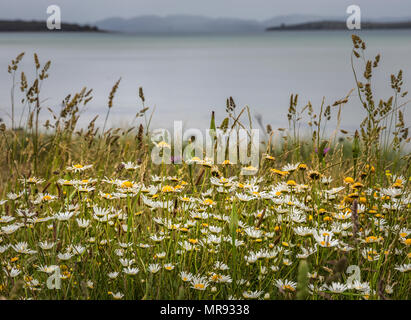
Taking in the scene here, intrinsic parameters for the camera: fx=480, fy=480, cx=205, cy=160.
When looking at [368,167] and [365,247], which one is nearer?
[365,247]

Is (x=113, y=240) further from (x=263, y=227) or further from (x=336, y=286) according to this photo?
(x=336, y=286)

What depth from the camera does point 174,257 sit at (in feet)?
8.12

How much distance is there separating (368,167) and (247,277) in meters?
1.45

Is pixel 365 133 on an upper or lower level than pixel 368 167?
upper

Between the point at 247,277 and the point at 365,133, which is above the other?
the point at 365,133

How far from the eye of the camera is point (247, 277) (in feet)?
7.94
